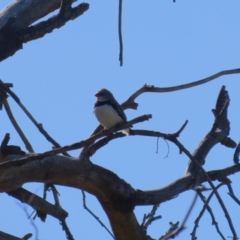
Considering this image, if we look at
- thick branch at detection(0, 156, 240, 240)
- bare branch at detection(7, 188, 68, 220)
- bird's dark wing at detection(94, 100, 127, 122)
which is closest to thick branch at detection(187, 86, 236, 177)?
thick branch at detection(0, 156, 240, 240)

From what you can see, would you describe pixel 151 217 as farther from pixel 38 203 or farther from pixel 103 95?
pixel 103 95

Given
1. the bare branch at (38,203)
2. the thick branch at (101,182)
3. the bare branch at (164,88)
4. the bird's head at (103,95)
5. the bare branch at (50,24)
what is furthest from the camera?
the bird's head at (103,95)

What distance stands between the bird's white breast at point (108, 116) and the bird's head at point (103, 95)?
1.74ft

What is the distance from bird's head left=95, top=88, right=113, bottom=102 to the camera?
771 cm

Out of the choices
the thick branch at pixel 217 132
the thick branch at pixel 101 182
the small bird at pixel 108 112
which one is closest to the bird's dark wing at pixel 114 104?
the small bird at pixel 108 112

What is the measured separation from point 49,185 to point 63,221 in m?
0.31

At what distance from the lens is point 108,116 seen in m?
6.93

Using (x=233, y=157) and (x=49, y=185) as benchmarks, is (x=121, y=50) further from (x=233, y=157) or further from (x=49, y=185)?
(x=233, y=157)

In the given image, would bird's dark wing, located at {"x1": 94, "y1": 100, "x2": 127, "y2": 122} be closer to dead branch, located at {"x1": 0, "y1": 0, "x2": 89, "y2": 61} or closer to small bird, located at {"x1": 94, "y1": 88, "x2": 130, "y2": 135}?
small bird, located at {"x1": 94, "y1": 88, "x2": 130, "y2": 135}

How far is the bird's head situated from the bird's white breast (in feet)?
1.74

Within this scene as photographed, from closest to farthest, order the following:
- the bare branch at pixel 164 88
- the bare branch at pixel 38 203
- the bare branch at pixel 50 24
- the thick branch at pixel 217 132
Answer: the bare branch at pixel 38 203
the bare branch at pixel 164 88
the bare branch at pixel 50 24
the thick branch at pixel 217 132

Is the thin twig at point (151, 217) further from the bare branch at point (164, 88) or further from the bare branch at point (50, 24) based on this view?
the bare branch at point (50, 24)

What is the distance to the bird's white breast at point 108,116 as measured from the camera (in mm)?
6858

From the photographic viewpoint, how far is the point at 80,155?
179 inches
